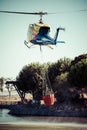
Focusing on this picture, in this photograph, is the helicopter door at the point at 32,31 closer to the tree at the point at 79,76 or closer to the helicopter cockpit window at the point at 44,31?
the helicopter cockpit window at the point at 44,31

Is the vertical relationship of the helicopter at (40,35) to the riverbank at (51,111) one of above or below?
above

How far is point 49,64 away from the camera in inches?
2847

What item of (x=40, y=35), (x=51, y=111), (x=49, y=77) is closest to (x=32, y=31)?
(x=40, y=35)

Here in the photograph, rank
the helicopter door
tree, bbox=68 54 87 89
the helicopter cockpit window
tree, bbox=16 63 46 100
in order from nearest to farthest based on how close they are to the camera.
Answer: the helicopter cockpit window, the helicopter door, tree, bbox=68 54 87 89, tree, bbox=16 63 46 100

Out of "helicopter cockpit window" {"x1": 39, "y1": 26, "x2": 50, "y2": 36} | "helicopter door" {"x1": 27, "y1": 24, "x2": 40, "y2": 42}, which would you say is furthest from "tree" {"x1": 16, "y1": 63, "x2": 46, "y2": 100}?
"helicopter cockpit window" {"x1": 39, "y1": 26, "x2": 50, "y2": 36}

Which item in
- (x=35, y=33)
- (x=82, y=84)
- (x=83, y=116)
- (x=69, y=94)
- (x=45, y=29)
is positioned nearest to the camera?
(x=45, y=29)

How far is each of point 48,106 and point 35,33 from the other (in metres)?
19.6

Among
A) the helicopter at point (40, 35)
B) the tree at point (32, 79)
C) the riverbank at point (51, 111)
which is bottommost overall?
the riverbank at point (51, 111)

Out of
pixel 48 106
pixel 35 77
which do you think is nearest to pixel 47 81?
pixel 35 77

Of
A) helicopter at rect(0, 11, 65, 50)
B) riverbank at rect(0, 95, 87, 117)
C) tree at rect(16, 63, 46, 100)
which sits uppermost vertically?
helicopter at rect(0, 11, 65, 50)

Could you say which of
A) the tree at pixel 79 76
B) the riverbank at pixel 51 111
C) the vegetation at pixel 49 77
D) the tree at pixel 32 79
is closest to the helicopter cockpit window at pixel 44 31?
the riverbank at pixel 51 111

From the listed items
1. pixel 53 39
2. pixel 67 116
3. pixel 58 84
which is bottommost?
pixel 67 116

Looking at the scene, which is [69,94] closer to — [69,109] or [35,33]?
[69,109]

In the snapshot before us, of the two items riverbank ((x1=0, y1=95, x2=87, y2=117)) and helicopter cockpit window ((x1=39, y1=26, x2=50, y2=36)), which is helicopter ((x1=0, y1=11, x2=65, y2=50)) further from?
riverbank ((x1=0, y1=95, x2=87, y2=117))
